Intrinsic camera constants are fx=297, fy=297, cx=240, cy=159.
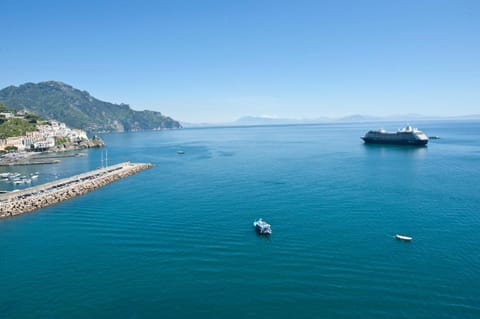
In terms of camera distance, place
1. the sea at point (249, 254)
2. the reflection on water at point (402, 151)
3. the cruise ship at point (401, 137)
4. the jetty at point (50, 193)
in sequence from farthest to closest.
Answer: the cruise ship at point (401, 137) → the reflection on water at point (402, 151) → the jetty at point (50, 193) → the sea at point (249, 254)

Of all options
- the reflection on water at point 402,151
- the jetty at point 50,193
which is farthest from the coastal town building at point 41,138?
the reflection on water at point 402,151

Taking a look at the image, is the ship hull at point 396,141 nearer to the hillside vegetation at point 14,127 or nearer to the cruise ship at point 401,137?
the cruise ship at point 401,137

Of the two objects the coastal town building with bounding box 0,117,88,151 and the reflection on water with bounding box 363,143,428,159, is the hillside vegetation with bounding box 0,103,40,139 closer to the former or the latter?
the coastal town building with bounding box 0,117,88,151

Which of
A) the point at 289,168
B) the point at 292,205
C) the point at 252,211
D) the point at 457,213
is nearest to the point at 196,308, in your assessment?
the point at 252,211

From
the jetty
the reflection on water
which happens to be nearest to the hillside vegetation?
the jetty

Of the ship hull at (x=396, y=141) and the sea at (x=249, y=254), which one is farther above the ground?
the ship hull at (x=396, y=141)

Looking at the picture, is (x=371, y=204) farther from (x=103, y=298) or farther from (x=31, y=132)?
(x=31, y=132)
